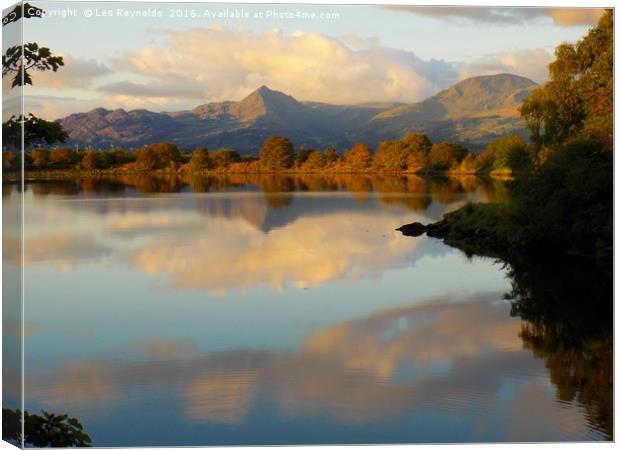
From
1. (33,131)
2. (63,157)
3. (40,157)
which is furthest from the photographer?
(63,157)

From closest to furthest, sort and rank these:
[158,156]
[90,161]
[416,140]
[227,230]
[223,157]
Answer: [90,161] → [158,156] → [223,157] → [416,140] → [227,230]

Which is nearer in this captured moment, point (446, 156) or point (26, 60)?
point (26, 60)

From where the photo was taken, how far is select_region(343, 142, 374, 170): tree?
12.4 metres

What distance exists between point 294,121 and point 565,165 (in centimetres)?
830

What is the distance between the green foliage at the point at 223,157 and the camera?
1121cm

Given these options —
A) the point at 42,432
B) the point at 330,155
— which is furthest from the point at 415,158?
the point at 42,432

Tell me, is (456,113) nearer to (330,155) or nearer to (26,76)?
(330,155)

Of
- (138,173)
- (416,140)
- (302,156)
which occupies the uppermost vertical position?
(416,140)

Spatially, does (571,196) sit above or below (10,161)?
below

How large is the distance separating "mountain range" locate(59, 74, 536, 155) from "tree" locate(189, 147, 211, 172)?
15.9 inches

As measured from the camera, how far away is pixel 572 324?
468 inches

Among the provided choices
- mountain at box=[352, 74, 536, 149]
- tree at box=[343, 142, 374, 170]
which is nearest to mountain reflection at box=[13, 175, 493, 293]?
tree at box=[343, 142, 374, 170]

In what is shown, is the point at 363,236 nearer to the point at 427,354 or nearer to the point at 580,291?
the point at 580,291

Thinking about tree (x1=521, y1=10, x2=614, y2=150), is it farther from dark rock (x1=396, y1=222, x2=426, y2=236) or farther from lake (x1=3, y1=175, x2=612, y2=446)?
dark rock (x1=396, y1=222, x2=426, y2=236)
